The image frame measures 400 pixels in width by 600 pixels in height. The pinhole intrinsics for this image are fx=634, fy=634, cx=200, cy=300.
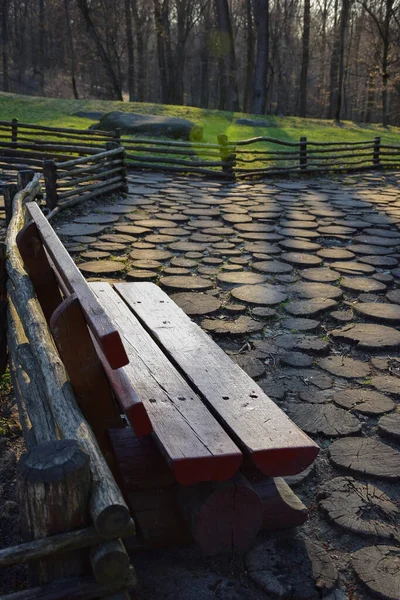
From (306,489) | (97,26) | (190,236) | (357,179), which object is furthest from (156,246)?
(97,26)

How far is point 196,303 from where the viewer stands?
190 inches

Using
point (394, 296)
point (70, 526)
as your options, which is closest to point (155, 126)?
point (394, 296)

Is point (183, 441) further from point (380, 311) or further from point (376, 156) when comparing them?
point (376, 156)

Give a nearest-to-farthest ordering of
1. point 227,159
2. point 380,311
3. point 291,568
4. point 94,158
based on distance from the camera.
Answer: point 291,568, point 380,311, point 94,158, point 227,159

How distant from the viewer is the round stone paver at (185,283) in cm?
521

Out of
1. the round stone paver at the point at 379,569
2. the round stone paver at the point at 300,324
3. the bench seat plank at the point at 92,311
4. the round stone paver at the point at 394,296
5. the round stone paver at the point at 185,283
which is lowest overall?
the round stone paver at the point at 379,569

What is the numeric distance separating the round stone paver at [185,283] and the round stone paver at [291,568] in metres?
3.04

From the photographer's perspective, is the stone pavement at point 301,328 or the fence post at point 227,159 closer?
the stone pavement at point 301,328

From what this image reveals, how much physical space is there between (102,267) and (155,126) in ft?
41.8

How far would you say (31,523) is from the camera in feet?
5.31

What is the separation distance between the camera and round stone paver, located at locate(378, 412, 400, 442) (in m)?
3.04

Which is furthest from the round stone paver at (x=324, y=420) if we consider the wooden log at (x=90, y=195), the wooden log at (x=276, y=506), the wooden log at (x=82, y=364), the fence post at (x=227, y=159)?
the fence post at (x=227, y=159)

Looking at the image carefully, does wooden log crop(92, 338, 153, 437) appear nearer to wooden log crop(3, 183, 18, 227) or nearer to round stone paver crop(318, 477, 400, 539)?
round stone paver crop(318, 477, 400, 539)

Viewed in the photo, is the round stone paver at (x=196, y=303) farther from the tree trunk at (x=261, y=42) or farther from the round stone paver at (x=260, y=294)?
the tree trunk at (x=261, y=42)
